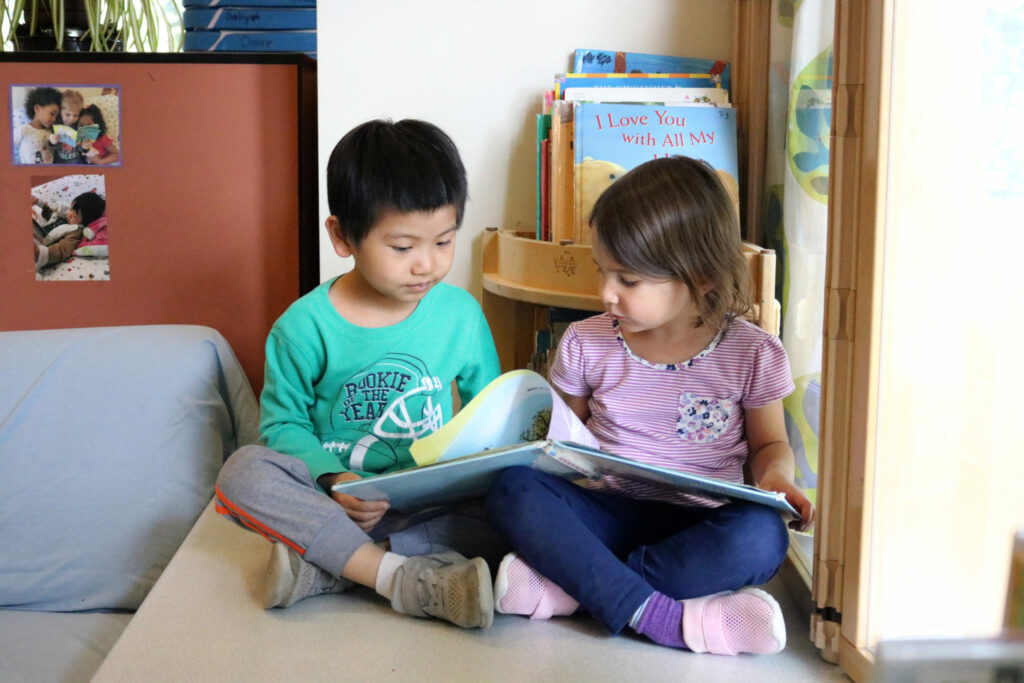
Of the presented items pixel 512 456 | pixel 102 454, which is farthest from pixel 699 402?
pixel 102 454

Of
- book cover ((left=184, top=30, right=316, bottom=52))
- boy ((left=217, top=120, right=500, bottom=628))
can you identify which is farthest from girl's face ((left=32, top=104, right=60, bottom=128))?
boy ((left=217, top=120, right=500, bottom=628))

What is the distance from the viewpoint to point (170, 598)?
3.85 ft

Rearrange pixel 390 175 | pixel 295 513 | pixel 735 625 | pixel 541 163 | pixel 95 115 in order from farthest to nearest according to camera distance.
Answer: pixel 95 115 < pixel 541 163 < pixel 390 175 < pixel 295 513 < pixel 735 625

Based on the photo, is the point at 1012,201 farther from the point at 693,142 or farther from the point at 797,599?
the point at 693,142

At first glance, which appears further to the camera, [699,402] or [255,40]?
[255,40]

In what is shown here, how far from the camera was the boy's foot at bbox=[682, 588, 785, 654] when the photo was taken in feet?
3.37

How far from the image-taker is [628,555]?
1.14 m

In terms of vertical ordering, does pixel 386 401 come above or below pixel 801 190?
below

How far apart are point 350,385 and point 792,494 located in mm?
584

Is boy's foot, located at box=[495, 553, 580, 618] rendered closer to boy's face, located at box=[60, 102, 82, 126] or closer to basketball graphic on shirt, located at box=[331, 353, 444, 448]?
basketball graphic on shirt, located at box=[331, 353, 444, 448]

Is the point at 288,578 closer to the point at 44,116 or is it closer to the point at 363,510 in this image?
the point at 363,510

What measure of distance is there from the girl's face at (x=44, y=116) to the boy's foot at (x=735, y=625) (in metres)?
1.50

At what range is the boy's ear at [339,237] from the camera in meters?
1.30

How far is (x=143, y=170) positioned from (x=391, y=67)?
1.73ft
